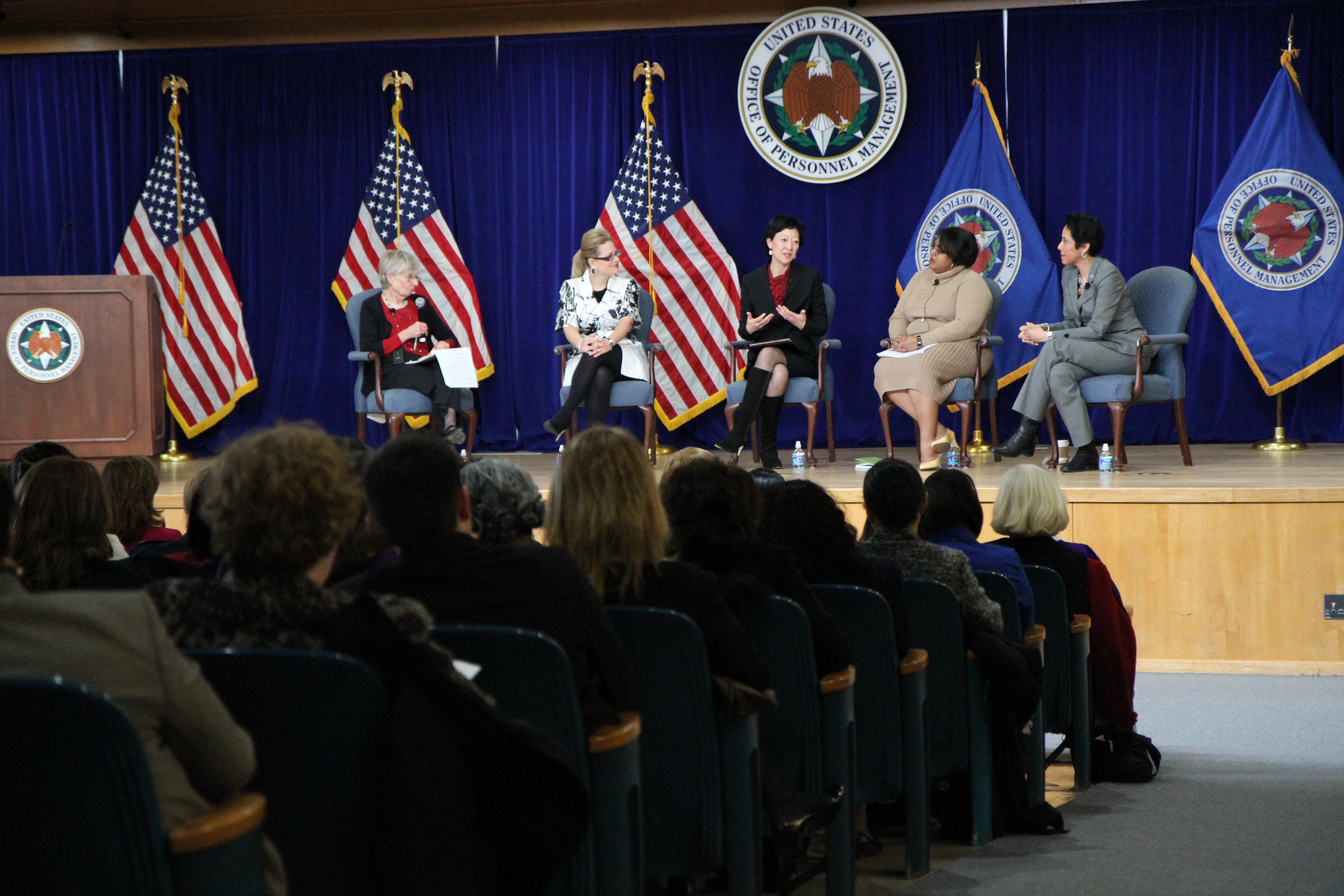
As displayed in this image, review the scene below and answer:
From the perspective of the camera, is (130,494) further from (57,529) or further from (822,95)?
(822,95)

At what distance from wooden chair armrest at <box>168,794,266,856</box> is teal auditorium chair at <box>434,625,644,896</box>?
0.32 metres

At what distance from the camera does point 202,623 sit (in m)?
1.39

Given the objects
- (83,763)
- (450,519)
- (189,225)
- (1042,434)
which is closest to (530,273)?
(189,225)

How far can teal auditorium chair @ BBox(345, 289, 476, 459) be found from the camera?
6047mm

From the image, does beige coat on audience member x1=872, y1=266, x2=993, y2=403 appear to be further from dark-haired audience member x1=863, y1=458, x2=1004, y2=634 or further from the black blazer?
dark-haired audience member x1=863, y1=458, x2=1004, y2=634

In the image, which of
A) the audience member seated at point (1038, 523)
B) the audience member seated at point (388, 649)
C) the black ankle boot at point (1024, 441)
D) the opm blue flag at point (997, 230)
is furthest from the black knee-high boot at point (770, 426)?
the audience member seated at point (388, 649)

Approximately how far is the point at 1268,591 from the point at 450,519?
3740 millimetres

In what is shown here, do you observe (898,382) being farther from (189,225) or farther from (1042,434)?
(189,225)

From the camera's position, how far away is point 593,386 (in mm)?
6191

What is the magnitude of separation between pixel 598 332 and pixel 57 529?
422 cm

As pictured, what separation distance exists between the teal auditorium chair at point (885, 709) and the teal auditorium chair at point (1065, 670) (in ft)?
2.00

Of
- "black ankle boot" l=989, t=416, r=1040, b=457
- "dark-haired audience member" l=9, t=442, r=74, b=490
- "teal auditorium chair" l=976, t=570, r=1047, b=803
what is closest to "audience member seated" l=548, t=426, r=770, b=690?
"teal auditorium chair" l=976, t=570, r=1047, b=803

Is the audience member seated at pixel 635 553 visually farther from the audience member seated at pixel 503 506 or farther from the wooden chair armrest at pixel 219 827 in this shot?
the wooden chair armrest at pixel 219 827

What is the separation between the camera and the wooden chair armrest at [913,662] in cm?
242
